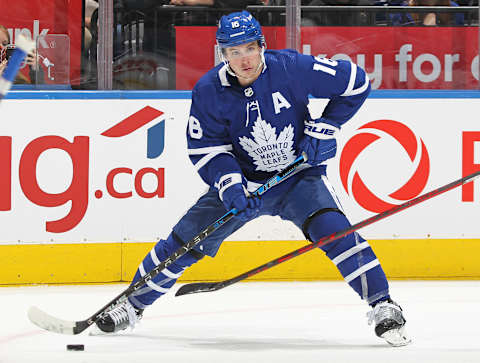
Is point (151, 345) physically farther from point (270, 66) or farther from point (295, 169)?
point (270, 66)

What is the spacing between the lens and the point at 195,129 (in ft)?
9.98

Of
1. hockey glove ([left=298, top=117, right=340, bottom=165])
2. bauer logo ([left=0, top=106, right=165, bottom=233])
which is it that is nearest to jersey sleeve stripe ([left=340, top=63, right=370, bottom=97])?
hockey glove ([left=298, top=117, right=340, bottom=165])

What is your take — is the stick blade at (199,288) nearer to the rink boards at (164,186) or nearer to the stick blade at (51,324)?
the stick blade at (51,324)

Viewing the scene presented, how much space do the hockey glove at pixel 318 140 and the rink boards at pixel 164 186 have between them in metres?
1.40

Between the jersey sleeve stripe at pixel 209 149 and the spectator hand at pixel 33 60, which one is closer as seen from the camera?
the jersey sleeve stripe at pixel 209 149

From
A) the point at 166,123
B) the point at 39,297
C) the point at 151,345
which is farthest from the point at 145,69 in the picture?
the point at 151,345

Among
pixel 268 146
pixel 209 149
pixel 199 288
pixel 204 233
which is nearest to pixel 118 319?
pixel 199 288

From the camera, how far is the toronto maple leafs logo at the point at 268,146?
3010 mm

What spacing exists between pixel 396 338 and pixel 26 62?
2.33 meters

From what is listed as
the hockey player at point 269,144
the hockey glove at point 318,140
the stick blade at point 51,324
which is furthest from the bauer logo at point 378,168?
the stick blade at point 51,324

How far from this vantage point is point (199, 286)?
129 inches

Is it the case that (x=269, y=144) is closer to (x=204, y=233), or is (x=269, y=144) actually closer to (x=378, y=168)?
(x=204, y=233)

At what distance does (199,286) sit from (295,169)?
563mm

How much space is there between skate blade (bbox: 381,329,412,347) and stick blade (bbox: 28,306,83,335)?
1.01 m
